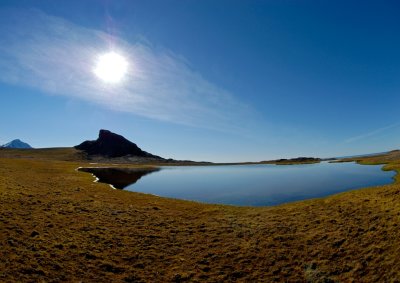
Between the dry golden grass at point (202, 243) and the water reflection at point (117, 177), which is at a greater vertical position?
the water reflection at point (117, 177)


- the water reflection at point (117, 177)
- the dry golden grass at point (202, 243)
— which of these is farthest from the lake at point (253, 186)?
the dry golden grass at point (202, 243)

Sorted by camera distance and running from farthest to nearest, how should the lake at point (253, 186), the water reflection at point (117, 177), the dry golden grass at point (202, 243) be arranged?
the water reflection at point (117, 177) < the lake at point (253, 186) < the dry golden grass at point (202, 243)

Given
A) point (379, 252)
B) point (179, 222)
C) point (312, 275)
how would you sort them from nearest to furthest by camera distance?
point (312, 275) < point (379, 252) < point (179, 222)

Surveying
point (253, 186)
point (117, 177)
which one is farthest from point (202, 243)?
point (117, 177)

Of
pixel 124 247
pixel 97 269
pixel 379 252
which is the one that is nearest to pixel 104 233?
pixel 124 247

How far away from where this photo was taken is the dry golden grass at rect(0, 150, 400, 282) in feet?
55.1

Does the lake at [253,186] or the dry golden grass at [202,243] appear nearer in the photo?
the dry golden grass at [202,243]

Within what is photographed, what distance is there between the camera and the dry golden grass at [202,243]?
1680 centimetres

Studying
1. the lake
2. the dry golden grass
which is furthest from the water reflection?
the dry golden grass

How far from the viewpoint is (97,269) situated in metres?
17.2

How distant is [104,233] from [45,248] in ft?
17.9

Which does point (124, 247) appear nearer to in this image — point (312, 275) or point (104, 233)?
point (104, 233)

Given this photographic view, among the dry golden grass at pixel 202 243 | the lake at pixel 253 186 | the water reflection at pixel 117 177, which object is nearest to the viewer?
the dry golden grass at pixel 202 243

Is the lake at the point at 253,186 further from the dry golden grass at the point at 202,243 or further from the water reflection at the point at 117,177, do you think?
the dry golden grass at the point at 202,243
